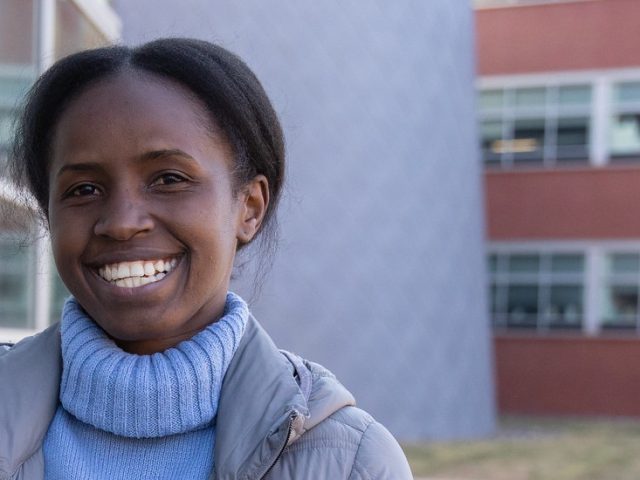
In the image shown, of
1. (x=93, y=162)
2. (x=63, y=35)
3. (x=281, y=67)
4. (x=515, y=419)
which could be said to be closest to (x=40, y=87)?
(x=93, y=162)

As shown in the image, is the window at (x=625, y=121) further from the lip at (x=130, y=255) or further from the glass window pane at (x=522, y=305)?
the lip at (x=130, y=255)

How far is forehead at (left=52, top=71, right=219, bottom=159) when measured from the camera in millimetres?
1621

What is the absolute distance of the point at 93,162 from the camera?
1.62m

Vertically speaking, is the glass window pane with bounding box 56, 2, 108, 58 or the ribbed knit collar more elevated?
the glass window pane with bounding box 56, 2, 108, 58

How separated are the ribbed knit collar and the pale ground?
7.45m

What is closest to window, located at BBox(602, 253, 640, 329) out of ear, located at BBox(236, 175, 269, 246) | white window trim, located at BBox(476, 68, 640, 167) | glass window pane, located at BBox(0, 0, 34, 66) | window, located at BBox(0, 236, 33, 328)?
white window trim, located at BBox(476, 68, 640, 167)

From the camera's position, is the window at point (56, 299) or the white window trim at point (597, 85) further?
the white window trim at point (597, 85)

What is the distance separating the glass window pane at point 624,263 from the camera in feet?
55.8

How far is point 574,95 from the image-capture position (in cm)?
1741

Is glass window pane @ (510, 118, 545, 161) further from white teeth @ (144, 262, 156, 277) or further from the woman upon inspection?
white teeth @ (144, 262, 156, 277)

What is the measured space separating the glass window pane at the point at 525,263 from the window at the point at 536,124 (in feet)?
5.04

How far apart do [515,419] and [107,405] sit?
15.5m

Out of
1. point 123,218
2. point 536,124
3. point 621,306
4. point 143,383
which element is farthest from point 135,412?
point 536,124

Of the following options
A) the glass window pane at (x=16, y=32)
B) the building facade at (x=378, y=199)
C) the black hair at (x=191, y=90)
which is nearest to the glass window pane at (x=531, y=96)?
the building facade at (x=378, y=199)
